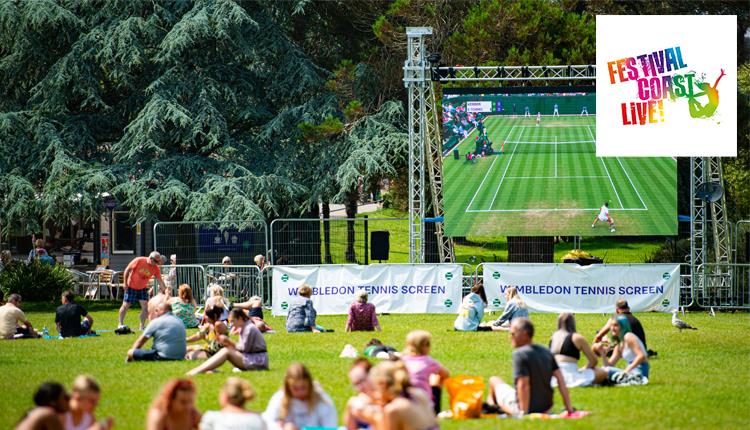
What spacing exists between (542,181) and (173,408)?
20.2m

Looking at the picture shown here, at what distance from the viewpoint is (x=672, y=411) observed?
483 inches

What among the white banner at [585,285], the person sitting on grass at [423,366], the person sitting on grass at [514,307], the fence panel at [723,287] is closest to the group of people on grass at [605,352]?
the person sitting on grass at [423,366]

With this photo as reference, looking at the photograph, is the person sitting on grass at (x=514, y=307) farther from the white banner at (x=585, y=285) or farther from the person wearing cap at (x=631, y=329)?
the white banner at (x=585, y=285)

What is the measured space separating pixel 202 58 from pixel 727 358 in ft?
77.0

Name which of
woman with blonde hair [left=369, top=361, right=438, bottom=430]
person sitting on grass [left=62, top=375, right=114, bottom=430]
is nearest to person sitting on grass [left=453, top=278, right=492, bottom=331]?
woman with blonde hair [left=369, top=361, right=438, bottom=430]

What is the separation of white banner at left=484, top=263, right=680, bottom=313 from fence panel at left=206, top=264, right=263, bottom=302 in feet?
20.2

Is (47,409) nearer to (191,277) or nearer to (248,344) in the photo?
(248,344)

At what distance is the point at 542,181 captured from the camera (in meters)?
28.5

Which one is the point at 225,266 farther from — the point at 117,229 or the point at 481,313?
the point at 117,229

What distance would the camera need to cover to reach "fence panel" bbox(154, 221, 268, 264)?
3169 centimetres

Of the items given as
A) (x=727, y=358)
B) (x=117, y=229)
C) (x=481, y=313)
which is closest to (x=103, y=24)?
(x=117, y=229)

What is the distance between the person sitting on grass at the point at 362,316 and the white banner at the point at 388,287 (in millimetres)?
4347

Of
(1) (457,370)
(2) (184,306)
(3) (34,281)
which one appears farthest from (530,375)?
(3) (34,281)

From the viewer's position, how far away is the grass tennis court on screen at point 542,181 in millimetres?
28375
